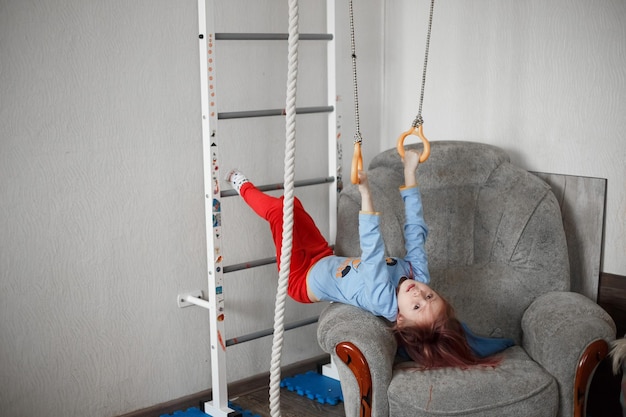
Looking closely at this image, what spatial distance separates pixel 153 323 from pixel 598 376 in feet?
6.21

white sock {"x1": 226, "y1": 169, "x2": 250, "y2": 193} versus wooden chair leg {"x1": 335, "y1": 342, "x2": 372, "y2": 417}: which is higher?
white sock {"x1": 226, "y1": 169, "x2": 250, "y2": 193}

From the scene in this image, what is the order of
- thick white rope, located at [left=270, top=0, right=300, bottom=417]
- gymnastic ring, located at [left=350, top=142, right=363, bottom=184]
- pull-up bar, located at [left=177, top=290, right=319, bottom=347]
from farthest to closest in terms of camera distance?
pull-up bar, located at [left=177, top=290, right=319, bottom=347] → gymnastic ring, located at [left=350, top=142, right=363, bottom=184] → thick white rope, located at [left=270, top=0, right=300, bottom=417]

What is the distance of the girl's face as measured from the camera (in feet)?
8.34

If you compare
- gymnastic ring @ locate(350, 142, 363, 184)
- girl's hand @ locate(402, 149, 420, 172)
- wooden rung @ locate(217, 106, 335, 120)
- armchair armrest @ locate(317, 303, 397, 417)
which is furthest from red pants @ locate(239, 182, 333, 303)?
gymnastic ring @ locate(350, 142, 363, 184)

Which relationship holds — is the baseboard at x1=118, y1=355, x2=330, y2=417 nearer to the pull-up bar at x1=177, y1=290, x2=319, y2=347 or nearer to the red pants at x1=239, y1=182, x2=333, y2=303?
the pull-up bar at x1=177, y1=290, x2=319, y2=347

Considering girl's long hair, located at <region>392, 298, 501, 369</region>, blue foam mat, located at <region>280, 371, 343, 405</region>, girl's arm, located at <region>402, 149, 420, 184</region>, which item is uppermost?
girl's arm, located at <region>402, 149, 420, 184</region>

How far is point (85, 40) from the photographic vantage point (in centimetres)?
270

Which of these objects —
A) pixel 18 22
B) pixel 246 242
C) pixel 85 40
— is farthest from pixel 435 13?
pixel 18 22

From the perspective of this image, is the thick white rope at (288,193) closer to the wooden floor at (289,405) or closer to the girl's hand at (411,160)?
the girl's hand at (411,160)

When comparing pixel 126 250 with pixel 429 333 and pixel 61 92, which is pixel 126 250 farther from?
pixel 429 333

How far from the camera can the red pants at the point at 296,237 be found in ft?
9.27

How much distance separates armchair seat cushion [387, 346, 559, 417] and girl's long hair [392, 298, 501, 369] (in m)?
0.06

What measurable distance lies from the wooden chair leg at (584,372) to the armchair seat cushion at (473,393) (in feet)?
0.23

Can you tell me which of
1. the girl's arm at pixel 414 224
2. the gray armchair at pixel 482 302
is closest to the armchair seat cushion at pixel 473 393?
the gray armchair at pixel 482 302
